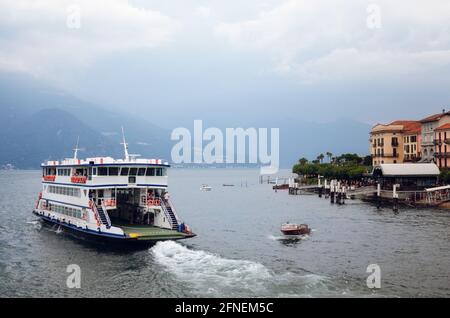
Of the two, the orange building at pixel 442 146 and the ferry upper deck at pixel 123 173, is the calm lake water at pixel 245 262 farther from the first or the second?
the orange building at pixel 442 146

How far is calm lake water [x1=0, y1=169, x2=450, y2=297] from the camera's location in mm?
32500

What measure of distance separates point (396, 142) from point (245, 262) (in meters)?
96.5

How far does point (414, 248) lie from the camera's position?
47.5 meters

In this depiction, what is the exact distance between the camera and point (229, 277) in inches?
1358

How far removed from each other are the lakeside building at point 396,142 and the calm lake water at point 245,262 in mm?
57276

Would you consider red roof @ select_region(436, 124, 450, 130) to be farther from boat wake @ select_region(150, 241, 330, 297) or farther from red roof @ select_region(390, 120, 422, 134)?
boat wake @ select_region(150, 241, 330, 297)

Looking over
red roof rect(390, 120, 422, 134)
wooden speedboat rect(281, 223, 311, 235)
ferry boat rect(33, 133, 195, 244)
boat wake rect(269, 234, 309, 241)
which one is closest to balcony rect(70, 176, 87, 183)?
ferry boat rect(33, 133, 195, 244)

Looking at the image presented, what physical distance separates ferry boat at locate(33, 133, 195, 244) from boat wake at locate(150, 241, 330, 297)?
3.13 metres

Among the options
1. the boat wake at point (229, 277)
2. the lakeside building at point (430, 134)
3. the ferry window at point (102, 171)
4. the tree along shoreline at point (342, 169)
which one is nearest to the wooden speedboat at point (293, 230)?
the boat wake at point (229, 277)

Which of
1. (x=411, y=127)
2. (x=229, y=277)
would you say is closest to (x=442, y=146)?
(x=411, y=127)

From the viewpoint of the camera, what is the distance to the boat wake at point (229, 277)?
Result: 102 ft

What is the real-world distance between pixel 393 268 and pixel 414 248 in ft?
31.6

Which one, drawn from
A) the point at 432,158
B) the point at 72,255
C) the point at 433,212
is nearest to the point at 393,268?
the point at 72,255
